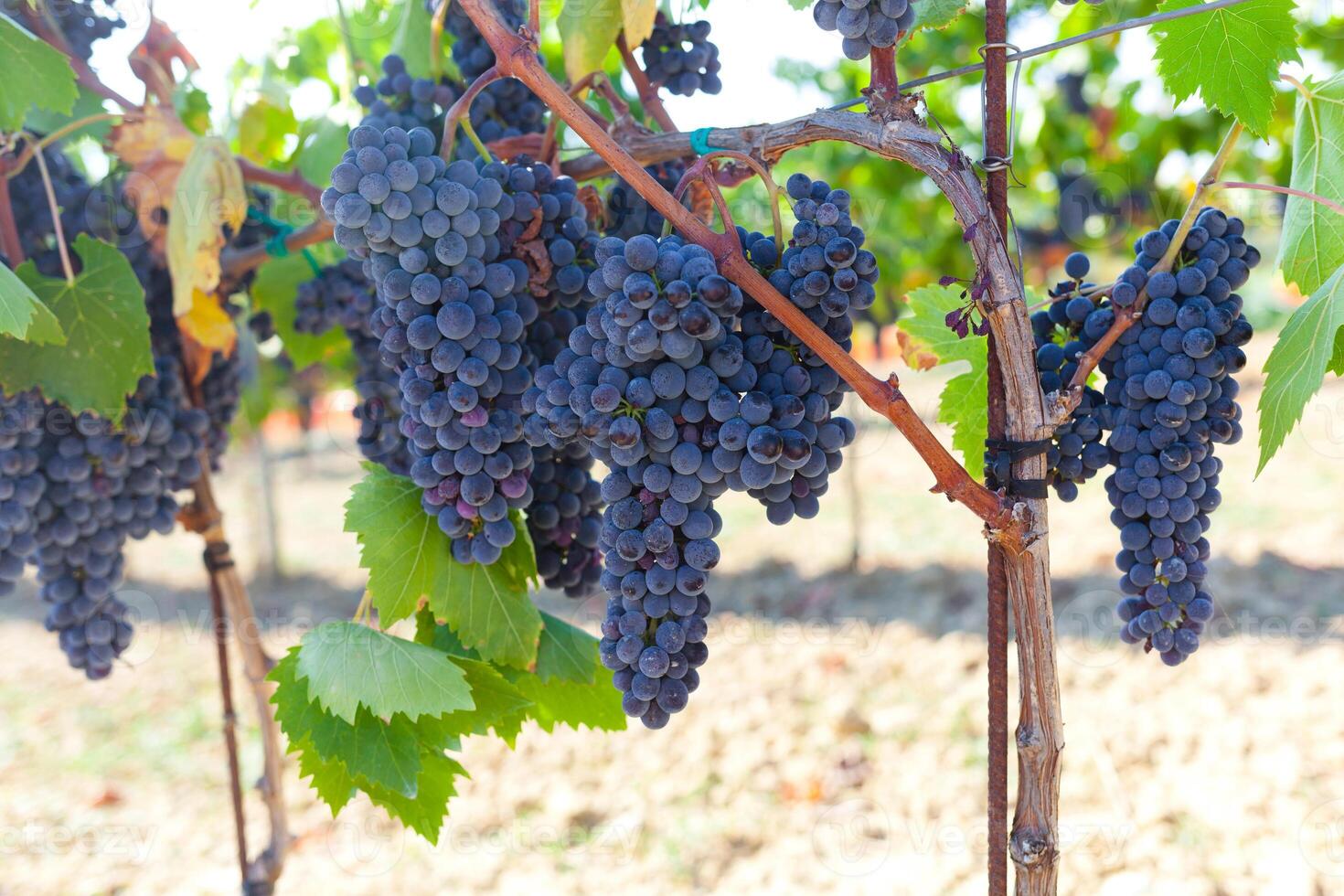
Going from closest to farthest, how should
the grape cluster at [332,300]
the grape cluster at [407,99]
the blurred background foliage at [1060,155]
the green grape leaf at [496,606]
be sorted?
the green grape leaf at [496,606], the grape cluster at [407,99], the grape cluster at [332,300], the blurred background foliage at [1060,155]

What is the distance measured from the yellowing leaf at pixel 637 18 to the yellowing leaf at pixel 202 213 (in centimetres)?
68

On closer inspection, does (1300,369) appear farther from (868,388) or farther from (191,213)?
(191,213)

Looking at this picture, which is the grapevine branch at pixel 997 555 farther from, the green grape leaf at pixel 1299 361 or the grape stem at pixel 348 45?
the grape stem at pixel 348 45

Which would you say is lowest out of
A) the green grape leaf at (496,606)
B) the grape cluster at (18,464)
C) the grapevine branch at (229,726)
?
the grapevine branch at (229,726)

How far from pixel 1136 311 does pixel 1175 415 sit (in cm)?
12

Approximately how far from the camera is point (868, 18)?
0.92 meters

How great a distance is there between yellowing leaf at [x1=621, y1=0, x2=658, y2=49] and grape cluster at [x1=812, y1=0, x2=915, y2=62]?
0.29 meters

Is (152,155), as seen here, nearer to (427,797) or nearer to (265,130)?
(265,130)

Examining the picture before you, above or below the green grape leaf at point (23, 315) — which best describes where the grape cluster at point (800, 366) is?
below

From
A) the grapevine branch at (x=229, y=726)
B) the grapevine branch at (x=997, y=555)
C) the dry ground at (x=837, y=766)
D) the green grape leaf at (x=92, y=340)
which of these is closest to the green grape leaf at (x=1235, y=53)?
the grapevine branch at (x=997, y=555)

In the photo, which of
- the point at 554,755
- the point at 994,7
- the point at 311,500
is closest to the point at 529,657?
the point at 994,7

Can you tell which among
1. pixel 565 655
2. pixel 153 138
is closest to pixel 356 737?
pixel 565 655

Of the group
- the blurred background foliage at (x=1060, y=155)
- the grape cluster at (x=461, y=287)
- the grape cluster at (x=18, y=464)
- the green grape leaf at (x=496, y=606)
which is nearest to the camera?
the grape cluster at (x=461, y=287)

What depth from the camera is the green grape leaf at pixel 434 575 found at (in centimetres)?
119
